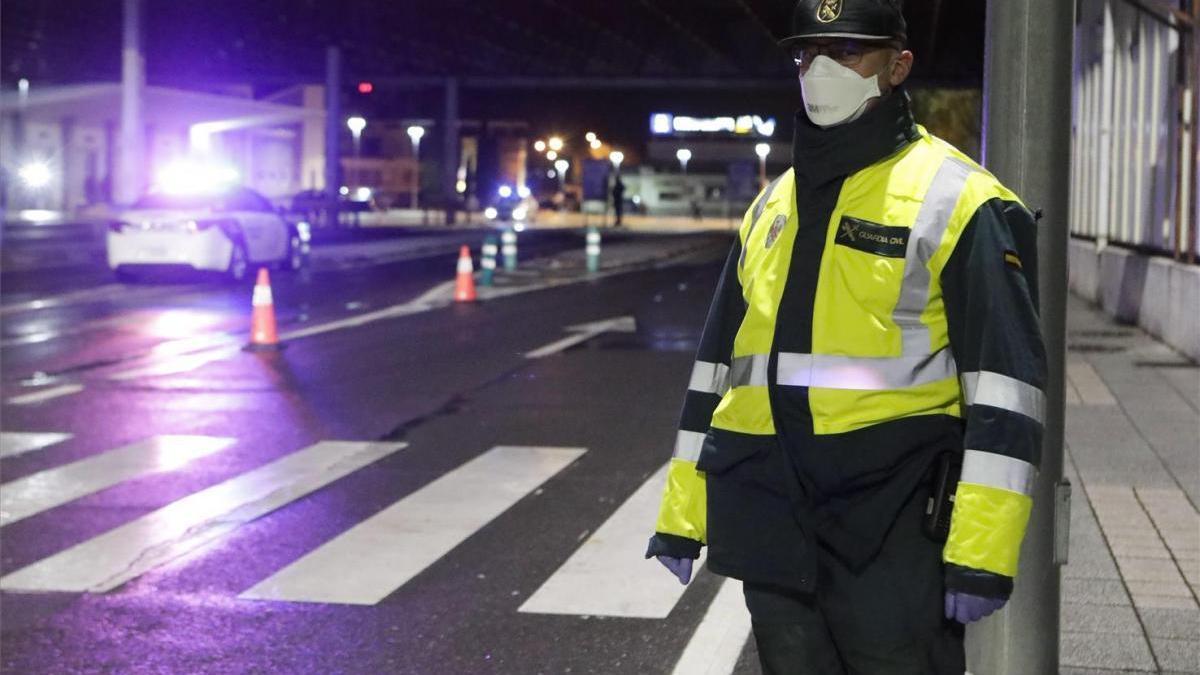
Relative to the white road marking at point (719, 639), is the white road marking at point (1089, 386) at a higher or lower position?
higher

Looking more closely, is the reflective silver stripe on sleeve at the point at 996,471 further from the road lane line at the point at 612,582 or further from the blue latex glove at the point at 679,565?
the road lane line at the point at 612,582

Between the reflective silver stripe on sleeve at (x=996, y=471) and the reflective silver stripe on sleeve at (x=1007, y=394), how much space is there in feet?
0.31

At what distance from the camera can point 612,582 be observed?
713 cm

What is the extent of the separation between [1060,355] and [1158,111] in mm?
17140

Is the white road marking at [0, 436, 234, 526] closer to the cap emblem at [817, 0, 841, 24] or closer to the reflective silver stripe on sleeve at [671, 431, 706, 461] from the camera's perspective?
the reflective silver stripe on sleeve at [671, 431, 706, 461]

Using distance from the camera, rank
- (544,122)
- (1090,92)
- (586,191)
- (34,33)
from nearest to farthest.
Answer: (1090,92)
(34,33)
(586,191)
(544,122)

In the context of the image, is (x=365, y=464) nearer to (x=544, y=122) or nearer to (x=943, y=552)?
(x=943, y=552)

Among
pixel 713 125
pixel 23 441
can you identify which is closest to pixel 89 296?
pixel 23 441

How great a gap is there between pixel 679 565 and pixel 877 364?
0.63 metres

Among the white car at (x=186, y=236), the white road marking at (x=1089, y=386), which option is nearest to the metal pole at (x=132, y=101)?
the white car at (x=186, y=236)

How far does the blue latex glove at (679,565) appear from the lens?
3.58m

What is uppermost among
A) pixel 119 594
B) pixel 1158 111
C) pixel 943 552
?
pixel 1158 111

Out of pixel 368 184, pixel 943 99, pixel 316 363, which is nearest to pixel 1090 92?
pixel 316 363

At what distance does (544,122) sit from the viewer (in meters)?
99.3
